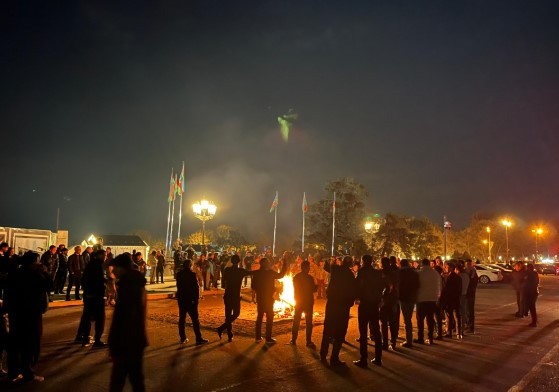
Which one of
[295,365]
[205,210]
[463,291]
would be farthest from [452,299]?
[205,210]

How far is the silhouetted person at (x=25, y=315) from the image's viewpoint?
6.44m

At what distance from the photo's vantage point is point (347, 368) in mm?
7730

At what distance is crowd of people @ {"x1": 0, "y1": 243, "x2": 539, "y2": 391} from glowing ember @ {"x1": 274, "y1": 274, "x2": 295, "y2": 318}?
3.91m

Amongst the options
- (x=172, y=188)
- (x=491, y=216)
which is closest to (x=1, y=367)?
(x=172, y=188)

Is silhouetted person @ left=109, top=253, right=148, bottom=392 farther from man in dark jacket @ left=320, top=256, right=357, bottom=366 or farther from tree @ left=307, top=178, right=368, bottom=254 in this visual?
tree @ left=307, top=178, right=368, bottom=254

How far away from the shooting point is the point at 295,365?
25.6ft

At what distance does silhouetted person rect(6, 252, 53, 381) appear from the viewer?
6.44 meters

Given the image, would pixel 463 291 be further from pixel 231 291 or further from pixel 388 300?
pixel 231 291

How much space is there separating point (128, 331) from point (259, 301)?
5.06 m

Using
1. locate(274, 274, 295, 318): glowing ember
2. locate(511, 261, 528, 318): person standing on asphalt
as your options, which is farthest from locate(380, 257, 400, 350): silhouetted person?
locate(511, 261, 528, 318): person standing on asphalt

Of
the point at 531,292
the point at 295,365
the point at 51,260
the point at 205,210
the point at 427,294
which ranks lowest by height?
the point at 295,365

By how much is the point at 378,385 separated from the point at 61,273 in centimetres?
1413

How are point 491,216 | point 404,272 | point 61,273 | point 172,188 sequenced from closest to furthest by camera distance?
point 404,272
point 61,273
point 172,188
point 491,216

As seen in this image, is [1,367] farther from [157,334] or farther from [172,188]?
[172,188]
